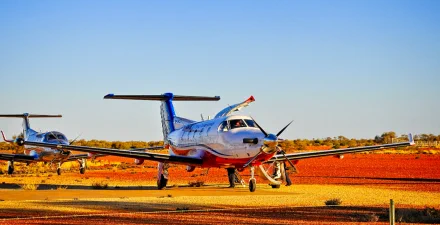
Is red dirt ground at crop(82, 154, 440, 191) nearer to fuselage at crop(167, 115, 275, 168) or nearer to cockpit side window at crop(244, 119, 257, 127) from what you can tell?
fuselage at crop(167, 115, 275, 168)

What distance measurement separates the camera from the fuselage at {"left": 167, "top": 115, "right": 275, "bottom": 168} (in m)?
27.1

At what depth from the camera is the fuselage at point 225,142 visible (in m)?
27.1

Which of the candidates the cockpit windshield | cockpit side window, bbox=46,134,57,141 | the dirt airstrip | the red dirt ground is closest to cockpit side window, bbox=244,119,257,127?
the dirt airstrip

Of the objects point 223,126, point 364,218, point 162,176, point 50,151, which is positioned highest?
point 223,126

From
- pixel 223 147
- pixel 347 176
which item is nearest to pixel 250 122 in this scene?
pixel 223 147

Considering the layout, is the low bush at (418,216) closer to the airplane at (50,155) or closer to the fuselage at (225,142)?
the fuselage at (225,142)

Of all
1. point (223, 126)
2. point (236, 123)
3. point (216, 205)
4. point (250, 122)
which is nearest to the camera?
point (216, 205)

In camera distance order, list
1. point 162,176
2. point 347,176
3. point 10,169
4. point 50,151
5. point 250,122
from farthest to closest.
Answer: point 10,169 < point 50,151 < point 347,176 < point 162,176 < point 250,122

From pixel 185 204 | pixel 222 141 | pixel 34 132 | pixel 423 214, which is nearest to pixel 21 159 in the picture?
pixel 34 132

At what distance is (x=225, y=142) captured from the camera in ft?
92.6

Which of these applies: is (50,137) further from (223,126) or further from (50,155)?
(223,126)

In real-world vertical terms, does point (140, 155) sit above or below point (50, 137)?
below

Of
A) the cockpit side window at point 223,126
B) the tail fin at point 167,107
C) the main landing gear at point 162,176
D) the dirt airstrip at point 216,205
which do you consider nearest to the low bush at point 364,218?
the dirt airstrip at point 216,205

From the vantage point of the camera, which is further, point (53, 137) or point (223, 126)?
point (53, 137)
